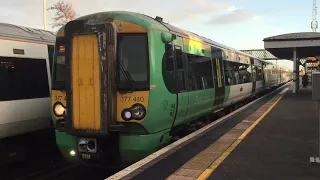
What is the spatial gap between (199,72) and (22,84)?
417 centimetres

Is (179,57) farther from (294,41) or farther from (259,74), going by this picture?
(294,41)

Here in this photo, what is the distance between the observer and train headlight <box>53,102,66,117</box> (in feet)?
21.4

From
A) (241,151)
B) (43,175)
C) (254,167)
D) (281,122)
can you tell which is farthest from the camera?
(281,122)

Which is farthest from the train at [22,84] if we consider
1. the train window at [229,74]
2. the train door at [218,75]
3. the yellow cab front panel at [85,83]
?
the train window at [229,74]

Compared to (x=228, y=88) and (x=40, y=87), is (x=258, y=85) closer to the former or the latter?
(x=228, y=88)

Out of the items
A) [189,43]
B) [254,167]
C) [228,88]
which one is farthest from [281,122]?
[254,167]

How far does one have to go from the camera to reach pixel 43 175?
24.7 ft

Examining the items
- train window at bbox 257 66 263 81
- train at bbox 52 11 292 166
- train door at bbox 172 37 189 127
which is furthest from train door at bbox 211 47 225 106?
train window at bbox 257 66 263 81

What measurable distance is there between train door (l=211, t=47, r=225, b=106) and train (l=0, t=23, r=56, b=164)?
484 centimetres

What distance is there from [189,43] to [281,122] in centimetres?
458

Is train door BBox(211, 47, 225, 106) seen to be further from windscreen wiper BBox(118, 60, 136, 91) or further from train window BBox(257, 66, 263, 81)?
train window BBox(257, 66, 263, 81)

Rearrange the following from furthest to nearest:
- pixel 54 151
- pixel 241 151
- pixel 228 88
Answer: pixel 228 88 < pixel 54 151 < pixel 241 151

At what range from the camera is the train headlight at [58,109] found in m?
6.51

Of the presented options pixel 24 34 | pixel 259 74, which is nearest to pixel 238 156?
pixel 24 34
